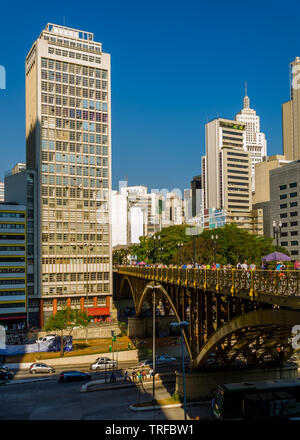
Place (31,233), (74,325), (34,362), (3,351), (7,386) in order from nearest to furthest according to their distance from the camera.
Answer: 1. (7,386)
2. (34,362)
3. (3,351)
4. (74,325)
5. (31,233)

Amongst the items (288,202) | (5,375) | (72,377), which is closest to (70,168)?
(5,375)

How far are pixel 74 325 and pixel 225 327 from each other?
1883 inches

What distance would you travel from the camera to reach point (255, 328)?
31.5 metres

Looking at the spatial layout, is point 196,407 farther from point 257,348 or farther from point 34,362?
point 34,362

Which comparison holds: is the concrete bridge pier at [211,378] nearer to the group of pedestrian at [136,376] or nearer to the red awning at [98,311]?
the group of pedestrian at [136,376]

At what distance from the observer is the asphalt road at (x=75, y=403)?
124 ft

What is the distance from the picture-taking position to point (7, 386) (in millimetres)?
51188

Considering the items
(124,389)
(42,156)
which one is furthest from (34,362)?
(42,156)

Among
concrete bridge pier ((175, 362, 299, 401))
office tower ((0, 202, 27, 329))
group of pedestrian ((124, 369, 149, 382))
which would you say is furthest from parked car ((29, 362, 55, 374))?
office tower ((0, 202, 27, 329))

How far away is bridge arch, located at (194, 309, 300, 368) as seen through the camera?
22672mm

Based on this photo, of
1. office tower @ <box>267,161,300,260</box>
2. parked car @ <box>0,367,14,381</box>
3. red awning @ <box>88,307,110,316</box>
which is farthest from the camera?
office tower @ <box>267,161,300,260</box>

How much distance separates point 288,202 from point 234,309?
353 ft

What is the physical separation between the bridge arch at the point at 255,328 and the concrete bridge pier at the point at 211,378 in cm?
132

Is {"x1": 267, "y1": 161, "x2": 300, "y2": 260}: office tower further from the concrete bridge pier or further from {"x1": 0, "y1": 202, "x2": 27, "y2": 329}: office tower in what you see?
the concrete bridge pier
